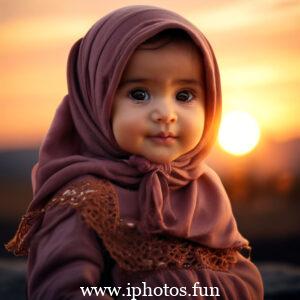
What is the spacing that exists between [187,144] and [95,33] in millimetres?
480

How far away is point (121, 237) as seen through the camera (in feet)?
7.33

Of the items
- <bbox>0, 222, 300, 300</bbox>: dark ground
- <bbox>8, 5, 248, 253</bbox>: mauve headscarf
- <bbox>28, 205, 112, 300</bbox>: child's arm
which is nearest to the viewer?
<bbox>28, 205, 112, 300</bbox>: child's arm

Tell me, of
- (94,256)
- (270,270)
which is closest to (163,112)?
(94,256)

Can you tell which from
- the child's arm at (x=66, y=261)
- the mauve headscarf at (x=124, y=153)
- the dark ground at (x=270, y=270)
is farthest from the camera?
the dark ground at (x=270, y=270)

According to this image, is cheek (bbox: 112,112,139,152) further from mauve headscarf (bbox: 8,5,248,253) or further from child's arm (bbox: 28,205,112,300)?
child's arm (bbox: 28,205,112,300)

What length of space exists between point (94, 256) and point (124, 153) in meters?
0.37

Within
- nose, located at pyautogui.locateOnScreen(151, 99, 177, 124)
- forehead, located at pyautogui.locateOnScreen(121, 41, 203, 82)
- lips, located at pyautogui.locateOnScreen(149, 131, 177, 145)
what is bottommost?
lips, located at pyautogui.locateOnScreen(149, 131, 177, 145)

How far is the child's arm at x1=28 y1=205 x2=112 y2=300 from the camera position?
215 cm

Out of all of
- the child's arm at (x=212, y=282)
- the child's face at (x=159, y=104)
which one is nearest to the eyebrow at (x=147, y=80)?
the child's face at (x=159, y=104)

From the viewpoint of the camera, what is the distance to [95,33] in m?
2.40

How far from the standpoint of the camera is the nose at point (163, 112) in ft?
7.39

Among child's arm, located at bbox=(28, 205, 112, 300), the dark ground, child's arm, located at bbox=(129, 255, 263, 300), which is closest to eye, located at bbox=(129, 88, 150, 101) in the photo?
child's arm, located at bbox=(28, 205, 112, 300)

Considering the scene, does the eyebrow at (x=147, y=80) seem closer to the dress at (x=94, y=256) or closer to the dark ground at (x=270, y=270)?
the dress at (x=94, y=256)

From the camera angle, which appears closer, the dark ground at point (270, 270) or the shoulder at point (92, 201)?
the shoulder at point (92, 201)
